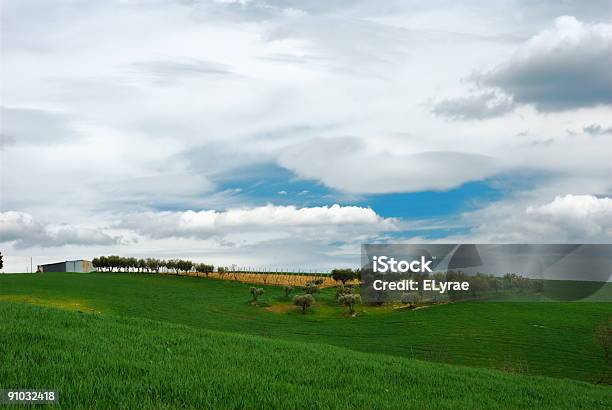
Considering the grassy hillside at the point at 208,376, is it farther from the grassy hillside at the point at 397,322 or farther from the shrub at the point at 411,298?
the shrub at the point at 411,298

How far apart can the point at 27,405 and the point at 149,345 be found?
6244 millimetres

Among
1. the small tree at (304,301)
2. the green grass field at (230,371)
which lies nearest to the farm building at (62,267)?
the small tree at (304,301)

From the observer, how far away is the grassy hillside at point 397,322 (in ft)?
130

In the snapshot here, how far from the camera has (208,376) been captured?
11133 mm

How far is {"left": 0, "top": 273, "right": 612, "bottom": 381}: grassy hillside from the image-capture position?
3959 cm

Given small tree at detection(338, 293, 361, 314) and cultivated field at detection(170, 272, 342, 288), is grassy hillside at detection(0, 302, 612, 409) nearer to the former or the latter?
small tree at detection(338, 293, 361, 314)

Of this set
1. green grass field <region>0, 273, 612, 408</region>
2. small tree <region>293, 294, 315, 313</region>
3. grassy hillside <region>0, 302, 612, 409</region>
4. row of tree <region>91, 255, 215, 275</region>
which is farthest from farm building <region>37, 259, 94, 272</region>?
grassy hillside <region>0, 302, 612, 409</region>

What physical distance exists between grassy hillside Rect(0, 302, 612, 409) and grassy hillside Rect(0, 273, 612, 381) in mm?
18814

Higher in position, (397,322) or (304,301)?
(304,301)

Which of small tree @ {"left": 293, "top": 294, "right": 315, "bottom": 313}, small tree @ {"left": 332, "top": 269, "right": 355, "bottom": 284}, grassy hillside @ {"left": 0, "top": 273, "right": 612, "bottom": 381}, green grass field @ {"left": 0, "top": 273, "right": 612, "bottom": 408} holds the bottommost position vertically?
grassy hillside @ {"left": 0, "top": 273, "right": 612, "bottom": 381}

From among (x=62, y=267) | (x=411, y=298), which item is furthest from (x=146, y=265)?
(x=411, y=298)

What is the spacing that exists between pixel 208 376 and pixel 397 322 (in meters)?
48.0

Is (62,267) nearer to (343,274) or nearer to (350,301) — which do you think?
(343,274)

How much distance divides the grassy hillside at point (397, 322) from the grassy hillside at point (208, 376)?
18.8 meters
